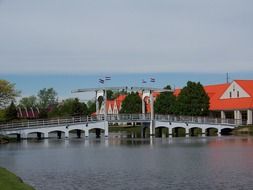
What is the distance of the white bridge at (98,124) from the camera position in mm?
82062

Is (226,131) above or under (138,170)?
above

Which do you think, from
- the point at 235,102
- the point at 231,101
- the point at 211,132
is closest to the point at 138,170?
the point at 211,132

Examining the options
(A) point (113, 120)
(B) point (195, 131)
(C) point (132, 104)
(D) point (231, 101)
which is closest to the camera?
(A) point (113, 120)

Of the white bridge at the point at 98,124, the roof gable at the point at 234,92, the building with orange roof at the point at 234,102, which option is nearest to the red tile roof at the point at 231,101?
the building with orange roof at the point at 234,102

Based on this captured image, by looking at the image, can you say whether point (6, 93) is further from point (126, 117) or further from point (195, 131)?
point (195, 131)

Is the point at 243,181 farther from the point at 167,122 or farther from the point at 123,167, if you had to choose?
the point at 167,122

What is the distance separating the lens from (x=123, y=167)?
36.6 meters

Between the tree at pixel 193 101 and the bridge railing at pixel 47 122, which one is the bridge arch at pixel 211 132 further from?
the bridge railing at pixel 47 122

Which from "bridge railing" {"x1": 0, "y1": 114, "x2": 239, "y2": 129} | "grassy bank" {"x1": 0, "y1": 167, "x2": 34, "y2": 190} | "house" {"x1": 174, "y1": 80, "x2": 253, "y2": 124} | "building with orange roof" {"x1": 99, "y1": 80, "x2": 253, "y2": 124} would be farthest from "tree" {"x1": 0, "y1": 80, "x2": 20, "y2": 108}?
"grassy bank" {"x1": 0, "y1": 167, "x2": 34, "y2": 190}

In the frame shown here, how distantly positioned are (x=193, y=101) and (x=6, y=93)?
29.7 metres

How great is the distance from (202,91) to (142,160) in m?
55.6

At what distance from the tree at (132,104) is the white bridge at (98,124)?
3025 cm

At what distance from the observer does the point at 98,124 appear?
85.0 m

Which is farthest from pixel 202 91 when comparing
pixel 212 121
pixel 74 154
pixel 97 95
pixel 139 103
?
pixel 74 154
